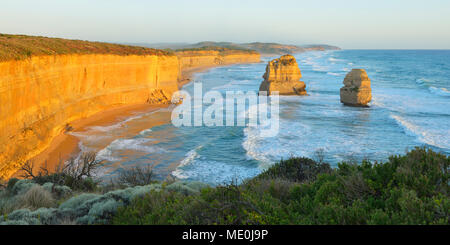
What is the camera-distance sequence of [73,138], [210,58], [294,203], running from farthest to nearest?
[210,58] < [73,138] < [294,203]

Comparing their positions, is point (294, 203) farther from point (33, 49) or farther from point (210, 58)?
point (210, 58)

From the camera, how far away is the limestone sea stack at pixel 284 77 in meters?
36.5

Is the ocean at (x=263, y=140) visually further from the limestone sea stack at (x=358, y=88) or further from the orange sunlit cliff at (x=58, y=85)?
the orange sunlit cliff at (x=58, y=85)

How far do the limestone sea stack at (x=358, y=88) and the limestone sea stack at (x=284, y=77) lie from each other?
24.3ft

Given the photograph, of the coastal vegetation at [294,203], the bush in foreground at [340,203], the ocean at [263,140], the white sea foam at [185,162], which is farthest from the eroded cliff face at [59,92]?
the bush in foreground at [340,203]

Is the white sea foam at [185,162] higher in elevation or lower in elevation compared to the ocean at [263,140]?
lower

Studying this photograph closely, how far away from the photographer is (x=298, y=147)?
59.5 feet

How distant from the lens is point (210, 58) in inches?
3935

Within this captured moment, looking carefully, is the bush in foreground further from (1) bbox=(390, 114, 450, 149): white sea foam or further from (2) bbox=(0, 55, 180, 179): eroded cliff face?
(1) bbox=(390, 114, 450, 149): white sea foam

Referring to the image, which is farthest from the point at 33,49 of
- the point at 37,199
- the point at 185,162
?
the point at 37,199

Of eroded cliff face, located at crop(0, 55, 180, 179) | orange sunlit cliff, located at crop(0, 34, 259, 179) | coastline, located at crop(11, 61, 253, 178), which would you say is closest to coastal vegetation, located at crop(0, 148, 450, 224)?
coastline, located at crop(11, 61, 253, 178)

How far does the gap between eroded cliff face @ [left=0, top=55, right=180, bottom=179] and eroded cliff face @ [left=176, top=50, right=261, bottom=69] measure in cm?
4755

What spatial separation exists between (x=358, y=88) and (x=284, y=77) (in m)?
9.01
